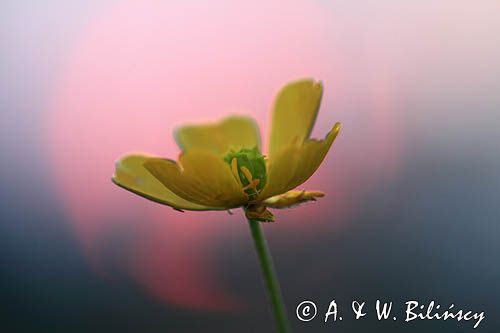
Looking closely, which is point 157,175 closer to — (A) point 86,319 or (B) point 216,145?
(B) point 216,145

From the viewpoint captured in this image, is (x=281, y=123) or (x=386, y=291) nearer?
(x=281, y=123)

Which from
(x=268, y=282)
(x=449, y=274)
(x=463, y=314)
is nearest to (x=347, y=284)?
(x=449, y=274)

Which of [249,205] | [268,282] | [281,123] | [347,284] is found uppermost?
[347,284]

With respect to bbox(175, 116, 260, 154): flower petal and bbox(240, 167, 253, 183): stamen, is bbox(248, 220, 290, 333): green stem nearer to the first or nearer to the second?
bbox(240, 167, 253, 183): stamen
